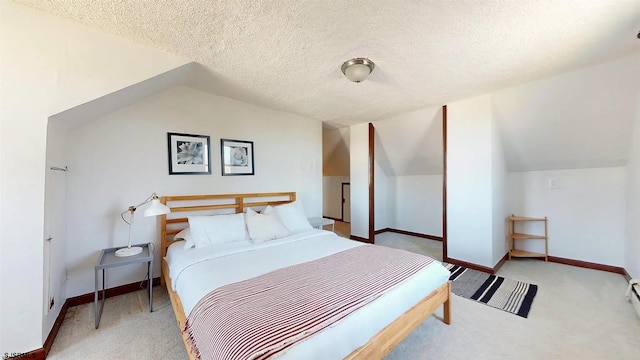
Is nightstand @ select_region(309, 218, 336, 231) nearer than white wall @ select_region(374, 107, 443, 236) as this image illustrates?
Yes

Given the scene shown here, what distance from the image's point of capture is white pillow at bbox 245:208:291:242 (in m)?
2.67

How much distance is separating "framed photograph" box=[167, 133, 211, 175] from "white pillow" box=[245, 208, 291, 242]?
0.88 meters

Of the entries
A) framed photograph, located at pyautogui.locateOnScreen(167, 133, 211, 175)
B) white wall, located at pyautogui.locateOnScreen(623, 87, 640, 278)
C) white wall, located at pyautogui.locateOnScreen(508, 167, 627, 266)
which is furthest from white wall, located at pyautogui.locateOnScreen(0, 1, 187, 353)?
white wall, located at pyautogui.locateOnScreen(508, 167, 627, 266)

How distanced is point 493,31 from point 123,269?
13.4ft

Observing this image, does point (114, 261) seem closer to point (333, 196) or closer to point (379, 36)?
point (379, 36)

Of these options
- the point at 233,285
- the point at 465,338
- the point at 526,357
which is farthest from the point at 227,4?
the point at 526,357

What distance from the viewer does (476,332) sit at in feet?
6.25

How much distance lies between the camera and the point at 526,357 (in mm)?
1625

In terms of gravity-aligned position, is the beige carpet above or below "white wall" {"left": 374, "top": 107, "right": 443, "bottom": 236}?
below

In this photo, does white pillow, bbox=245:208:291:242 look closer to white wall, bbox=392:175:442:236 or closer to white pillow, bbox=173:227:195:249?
white pillow, bbox=173:227:195:249

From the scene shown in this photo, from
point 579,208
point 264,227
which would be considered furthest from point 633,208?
point 264,227

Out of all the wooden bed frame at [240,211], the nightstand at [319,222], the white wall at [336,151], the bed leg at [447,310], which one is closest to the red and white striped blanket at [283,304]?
the wooden bed frame at [240,211]

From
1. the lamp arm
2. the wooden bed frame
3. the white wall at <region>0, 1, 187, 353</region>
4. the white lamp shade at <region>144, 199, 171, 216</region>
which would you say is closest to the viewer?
the wooden bed frame

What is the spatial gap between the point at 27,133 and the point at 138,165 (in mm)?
1045
